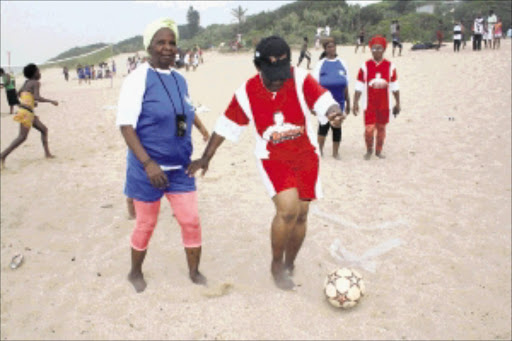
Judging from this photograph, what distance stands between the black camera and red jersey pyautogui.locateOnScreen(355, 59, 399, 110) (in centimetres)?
477

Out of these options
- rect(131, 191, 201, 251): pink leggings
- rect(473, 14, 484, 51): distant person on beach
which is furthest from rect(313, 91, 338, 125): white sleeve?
rect(473, 14, 484, 51): distant person on beach

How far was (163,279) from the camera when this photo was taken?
13.9 feet

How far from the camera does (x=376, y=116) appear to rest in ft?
25.0

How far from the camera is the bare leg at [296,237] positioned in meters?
3.72

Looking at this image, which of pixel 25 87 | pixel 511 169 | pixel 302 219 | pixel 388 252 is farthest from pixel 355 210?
pixel 25 87

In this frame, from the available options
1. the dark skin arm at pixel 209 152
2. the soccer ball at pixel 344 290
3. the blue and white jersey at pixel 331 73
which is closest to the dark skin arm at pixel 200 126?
the dark skin arm at pixel 209 152

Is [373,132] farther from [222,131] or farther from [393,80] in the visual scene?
[222,131]

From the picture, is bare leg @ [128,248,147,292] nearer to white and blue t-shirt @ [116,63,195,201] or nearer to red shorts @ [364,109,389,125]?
white and blue t-shirt @ [116,63,195,201]

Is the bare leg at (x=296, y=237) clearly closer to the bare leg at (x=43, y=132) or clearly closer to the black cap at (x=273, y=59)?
the black cap at (x=273, y=59)

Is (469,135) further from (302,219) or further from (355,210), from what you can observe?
(302,219)

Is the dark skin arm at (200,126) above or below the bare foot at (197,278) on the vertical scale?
above

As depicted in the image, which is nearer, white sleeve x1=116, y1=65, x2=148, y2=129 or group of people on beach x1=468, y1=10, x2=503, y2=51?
white sleeve x1=116, y1=65, x2=148, y2=129

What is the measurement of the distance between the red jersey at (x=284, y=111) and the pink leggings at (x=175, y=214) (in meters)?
0.75

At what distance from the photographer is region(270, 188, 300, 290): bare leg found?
3537mm
